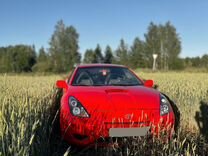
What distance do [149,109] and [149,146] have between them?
73 cm

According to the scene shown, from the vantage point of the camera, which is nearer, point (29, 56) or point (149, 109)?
point (149, 109)

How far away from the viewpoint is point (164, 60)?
216ft

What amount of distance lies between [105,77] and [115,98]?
5.33 feet

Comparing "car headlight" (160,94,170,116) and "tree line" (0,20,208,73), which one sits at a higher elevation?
"tree line" (0,20,208,73)

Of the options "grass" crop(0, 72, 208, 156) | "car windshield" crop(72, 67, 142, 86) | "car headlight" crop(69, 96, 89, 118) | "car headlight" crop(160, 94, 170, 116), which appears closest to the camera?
"grass" crop(0, 72, 208, 156)

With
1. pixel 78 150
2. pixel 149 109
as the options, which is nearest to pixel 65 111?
pixel 78 150

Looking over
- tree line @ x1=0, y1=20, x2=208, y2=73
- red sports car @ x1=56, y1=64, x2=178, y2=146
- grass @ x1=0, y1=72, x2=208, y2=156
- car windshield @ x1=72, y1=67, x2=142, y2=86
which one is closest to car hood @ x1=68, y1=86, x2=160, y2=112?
red sports car @ x1=56, y1=64, x2=178, y2=146

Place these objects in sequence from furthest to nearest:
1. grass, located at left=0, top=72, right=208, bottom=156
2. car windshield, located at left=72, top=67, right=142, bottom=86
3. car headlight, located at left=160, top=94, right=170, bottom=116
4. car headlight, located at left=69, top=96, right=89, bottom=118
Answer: car windshield, located at left=72, top=67, right=142, bottom=86 < car headlight, located at left=160, top=94, right=170, bottom=116 < car headlight, located at left=69, top=96, right=89, bottom=118 < grass, located at left=0, top=72, right=208, bottom=156

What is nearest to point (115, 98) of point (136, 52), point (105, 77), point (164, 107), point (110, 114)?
point (110, 114)

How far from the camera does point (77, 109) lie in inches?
181

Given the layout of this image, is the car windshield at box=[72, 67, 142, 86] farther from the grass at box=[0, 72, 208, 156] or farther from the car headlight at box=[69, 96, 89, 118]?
the car headlight at box=[69, 96, 89, 118]

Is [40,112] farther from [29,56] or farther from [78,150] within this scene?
[29,56]

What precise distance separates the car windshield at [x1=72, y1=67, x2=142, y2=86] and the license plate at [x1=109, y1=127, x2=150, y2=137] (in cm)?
166

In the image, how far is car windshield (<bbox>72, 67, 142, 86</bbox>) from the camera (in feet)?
19.8
